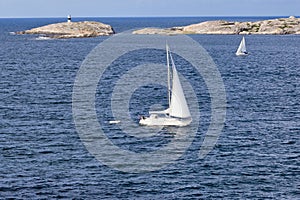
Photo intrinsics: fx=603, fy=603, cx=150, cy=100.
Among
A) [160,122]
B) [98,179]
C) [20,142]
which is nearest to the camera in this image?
[98,179]

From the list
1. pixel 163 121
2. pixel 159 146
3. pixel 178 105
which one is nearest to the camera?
pixel 159 146

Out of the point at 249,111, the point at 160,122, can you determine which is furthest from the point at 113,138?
the point at 249,111

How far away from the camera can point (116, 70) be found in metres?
136

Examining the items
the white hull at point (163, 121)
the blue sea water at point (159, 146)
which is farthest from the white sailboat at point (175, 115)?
the blue sea water at point (159, 146)

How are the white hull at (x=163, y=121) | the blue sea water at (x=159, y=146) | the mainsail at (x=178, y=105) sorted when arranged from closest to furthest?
the blue sea water at (x=159, y=146) < the white hull at (x=163, y=121) < the mainsail at (x=178, y=105)

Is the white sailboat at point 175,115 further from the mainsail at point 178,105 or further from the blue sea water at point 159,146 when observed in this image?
the blue sea water at point 159,146

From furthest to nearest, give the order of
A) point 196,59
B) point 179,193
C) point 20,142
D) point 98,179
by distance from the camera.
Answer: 1. point 196,59
2. point 20,142
3. point 98,179
4. point 179,193

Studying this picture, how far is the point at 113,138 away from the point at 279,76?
217 feet

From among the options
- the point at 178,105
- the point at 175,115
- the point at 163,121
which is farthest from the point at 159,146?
the point at 178,105

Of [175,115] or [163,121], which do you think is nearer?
[163,121]

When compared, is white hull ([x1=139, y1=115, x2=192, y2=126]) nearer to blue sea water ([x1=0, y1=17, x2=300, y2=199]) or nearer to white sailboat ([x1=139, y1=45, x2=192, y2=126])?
white sailboat ([x1=139, y1=45, x2=192, y2=126])

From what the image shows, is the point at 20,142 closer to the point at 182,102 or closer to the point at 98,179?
the point at 98,179

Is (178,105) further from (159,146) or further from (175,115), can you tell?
(159,146)

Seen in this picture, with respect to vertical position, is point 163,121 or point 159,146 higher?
point 163,121
